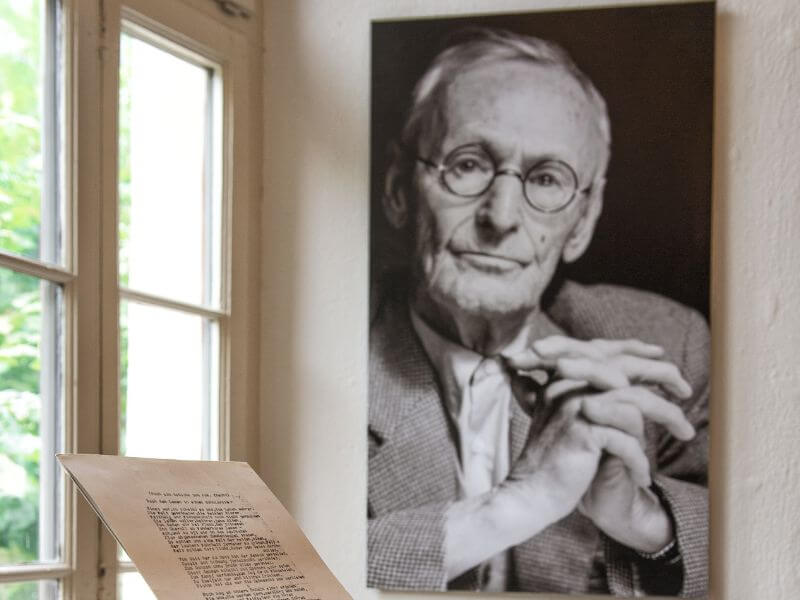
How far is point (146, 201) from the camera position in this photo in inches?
99.6

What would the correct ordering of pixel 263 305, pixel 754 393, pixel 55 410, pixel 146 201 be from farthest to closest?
pixel 263 305 < pixel 754 393 < pixel 146 201 < pixel 55 410

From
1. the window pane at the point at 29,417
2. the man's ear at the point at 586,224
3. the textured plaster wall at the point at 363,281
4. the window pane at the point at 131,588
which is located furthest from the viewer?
the man's ear at the point at 586,224

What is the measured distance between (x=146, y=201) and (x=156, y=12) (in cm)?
40

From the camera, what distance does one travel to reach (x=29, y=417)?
82.8 inches

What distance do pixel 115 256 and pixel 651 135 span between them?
4.11ft

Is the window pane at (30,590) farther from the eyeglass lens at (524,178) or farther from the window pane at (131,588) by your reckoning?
the eyeglass lens at (524,178)

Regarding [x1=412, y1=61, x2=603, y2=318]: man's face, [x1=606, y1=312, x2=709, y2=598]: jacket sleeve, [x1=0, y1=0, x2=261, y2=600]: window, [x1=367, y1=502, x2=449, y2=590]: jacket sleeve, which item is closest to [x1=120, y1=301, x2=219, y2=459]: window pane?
[x1=0, y1=0, x2=261, y2=600]: window

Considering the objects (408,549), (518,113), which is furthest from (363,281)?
(408,549)

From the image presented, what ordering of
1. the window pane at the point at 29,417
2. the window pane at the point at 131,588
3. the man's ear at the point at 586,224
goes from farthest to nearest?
1. the man's ear at the point at 586,224
2. the window pane at the point at 131,588
3. the window pane at the point at 29,417

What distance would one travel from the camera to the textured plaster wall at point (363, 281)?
2.70 meters

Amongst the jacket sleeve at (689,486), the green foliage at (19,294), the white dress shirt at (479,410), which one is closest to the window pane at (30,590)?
the green foliage at (19,294)

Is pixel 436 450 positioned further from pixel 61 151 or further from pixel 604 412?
pixel 61 151

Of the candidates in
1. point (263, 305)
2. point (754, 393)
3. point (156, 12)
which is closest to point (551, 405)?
point (754, 393)

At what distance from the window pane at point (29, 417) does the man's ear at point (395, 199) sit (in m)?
0.93
